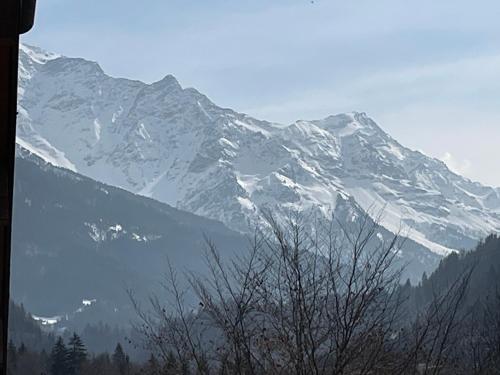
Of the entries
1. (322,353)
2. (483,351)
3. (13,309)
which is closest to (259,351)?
(322,353)

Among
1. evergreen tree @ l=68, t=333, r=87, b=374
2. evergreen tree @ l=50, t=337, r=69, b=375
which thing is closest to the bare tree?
evergreen tree @ l=50, t=337, r=69, b=375

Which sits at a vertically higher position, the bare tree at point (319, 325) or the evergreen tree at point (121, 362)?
the evergreen tree at point (121, 362)

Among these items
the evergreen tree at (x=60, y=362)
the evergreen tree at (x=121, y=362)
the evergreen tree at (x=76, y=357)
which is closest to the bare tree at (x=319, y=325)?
the evergreen tree at (x=121, y=362)

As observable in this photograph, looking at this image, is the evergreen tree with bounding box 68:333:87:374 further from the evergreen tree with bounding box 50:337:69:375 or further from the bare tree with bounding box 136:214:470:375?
the bare tree with bounding box 136:214:470:375

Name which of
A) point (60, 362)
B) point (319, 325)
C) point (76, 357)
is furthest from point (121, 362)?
point (319, 325)

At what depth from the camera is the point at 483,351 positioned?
46.1 feet

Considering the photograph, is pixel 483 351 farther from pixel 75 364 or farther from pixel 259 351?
pixel 75 364

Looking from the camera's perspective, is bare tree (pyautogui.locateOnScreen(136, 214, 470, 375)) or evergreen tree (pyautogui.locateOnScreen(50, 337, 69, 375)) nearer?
bare tree (pyautogui.locateOnScreen(136, 214, 470, 375))

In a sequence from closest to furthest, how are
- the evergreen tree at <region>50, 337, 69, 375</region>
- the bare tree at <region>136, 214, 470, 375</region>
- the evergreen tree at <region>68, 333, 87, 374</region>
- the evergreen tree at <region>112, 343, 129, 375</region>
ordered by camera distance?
the bare tree at <region>136, 214, 470, 375</region>
the evergreen tree at <region>112, 343, 129, 375</region>
the evergreen tree at <region>50, 337, 69, 375</region>
the evergreen tree at <region>68, 333, 87, 374</region>

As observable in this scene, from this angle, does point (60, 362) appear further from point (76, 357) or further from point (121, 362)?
point (121, 362)

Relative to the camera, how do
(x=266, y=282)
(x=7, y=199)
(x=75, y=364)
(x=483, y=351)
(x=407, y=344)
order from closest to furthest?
(x=7, y=199), (x=407, y=344), (x=266, y=282), (x=483, y=351), (x=75, y=364)

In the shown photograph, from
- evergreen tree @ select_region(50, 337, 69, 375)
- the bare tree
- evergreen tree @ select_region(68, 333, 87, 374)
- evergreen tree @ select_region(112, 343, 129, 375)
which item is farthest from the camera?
evergreen tree @ select_region(68, 333, 87, 374)

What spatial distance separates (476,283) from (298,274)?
103024 mm

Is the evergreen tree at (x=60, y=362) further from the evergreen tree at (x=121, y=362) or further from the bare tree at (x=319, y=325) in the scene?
the bare tree at (x=319, y=325)
